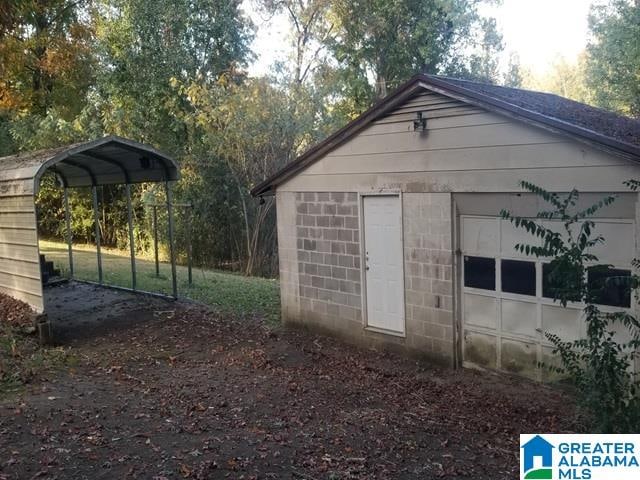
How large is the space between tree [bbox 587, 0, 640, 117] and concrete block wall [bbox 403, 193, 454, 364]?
46.2 feet

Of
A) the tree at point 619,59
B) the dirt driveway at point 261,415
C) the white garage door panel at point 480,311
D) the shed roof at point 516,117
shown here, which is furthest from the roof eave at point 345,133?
the tree at point 619,59

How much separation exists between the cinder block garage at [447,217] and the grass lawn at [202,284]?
212 cm

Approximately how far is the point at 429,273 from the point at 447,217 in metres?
0.81

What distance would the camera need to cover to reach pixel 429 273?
7.55 meters

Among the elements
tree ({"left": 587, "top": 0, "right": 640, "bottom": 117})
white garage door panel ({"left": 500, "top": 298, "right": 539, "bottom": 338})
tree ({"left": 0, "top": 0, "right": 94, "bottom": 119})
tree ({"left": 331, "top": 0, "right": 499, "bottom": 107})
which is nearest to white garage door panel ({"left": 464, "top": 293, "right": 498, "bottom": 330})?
white garage door panel ({"left": 500, "top": 298, "right": 539, "bottom": 338})

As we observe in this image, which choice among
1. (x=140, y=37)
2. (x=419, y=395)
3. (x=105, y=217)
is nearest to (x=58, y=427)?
(x=419, y=395)

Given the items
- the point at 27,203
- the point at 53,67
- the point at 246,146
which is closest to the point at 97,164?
the point at 27,203

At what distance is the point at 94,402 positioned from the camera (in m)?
5.80

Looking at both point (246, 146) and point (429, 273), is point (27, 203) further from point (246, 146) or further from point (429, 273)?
point (246, 146)

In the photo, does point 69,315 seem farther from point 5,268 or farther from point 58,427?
point 58,427

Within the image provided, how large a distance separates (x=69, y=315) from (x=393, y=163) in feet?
21.0

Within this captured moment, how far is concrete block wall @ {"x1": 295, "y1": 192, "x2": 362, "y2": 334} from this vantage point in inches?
336

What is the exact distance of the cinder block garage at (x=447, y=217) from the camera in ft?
19.8

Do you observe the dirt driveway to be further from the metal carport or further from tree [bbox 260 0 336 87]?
tree [bbox 260 0 336 87]
